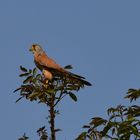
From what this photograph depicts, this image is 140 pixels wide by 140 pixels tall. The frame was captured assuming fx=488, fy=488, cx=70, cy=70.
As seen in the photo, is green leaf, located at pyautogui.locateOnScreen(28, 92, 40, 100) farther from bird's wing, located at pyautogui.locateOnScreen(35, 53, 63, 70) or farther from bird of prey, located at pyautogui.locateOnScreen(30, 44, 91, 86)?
bird's wing, located at pyautogui.locateOnScreen(35, 53, 63, 70)

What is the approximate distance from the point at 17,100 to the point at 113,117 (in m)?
1.10

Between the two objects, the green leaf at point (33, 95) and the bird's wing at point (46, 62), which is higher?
the bird's wing at point (46, 62)

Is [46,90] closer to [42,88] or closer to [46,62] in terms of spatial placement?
[42,88]

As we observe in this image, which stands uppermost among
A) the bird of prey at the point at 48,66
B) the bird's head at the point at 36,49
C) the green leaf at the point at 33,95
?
the bird's head at the point at 36,49

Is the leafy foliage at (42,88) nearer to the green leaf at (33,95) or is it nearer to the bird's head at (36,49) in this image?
the green leaf at (33,95)

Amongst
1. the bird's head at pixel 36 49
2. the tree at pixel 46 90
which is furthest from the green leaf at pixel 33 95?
the bird's head at pixel 36 49

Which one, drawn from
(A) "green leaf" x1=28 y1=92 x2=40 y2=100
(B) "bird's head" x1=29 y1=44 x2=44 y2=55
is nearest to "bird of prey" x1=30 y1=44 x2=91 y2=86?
(B) "bird's head" x1=29 y1=44 x2=44 y2=55

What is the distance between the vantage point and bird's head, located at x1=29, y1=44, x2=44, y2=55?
27.9ft

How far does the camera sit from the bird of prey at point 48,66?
20.7 ft

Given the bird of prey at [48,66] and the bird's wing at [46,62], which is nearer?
the bird of prey at [48,66]

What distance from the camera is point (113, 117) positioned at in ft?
18.1

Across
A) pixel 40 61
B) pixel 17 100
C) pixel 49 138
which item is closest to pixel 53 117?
pixel 49 138

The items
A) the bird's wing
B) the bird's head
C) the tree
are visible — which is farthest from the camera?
the bird's head

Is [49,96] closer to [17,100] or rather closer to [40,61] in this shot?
[17,100]
